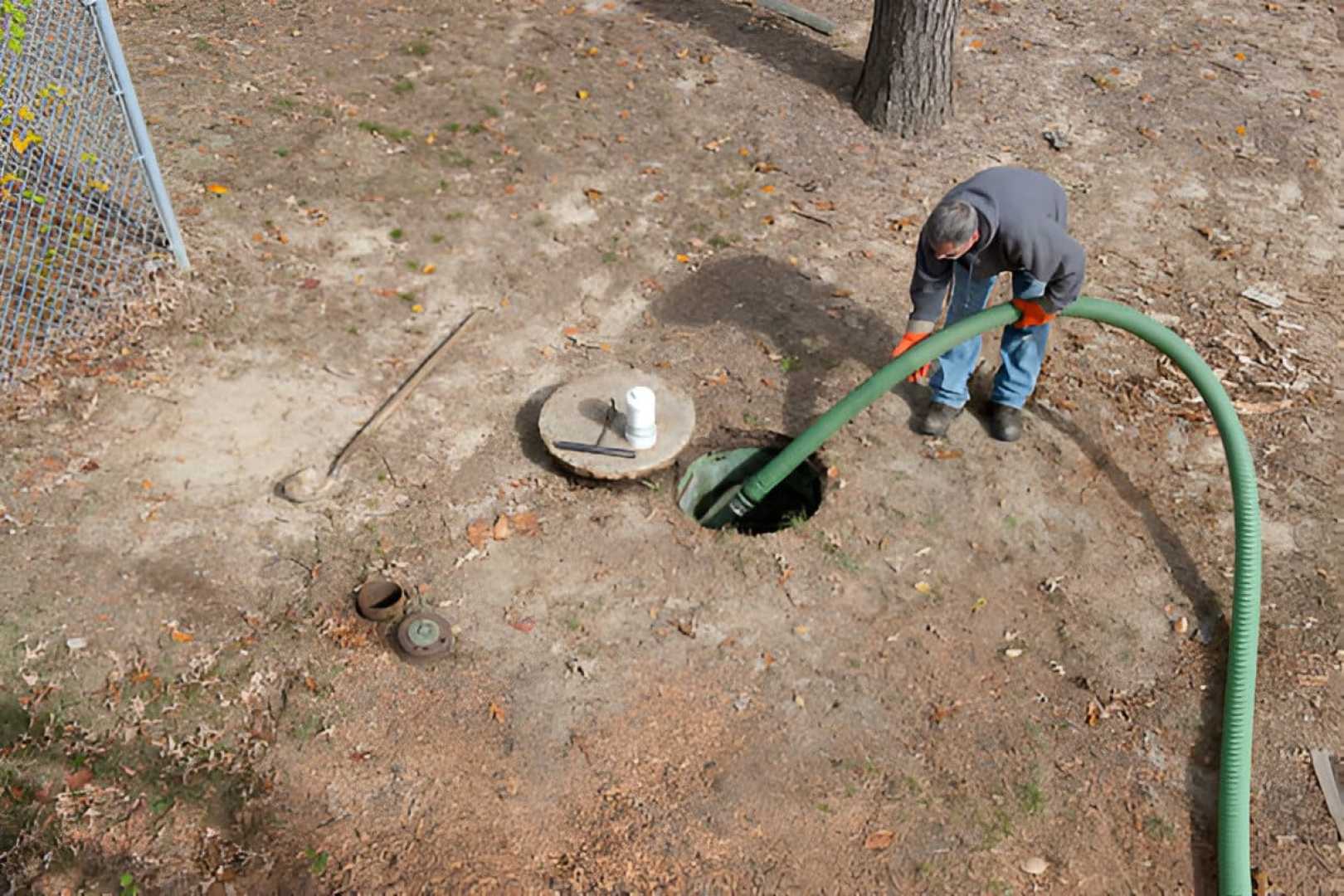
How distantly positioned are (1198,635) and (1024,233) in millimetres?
2089

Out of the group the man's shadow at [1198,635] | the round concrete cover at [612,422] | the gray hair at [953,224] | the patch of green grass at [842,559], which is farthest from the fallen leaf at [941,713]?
the gray hair at [953,224]

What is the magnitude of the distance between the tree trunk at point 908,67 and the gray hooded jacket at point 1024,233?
3.04 metres

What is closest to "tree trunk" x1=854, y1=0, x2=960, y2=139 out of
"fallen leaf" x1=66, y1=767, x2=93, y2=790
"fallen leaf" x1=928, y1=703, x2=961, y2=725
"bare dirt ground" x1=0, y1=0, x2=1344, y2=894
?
"bare dirt ground" x1=0, y1=0, x2=1344, y2=894

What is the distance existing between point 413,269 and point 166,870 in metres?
3.81

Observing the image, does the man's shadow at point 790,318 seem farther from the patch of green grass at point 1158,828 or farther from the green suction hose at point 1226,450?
the patch of green grass at point 1158,828

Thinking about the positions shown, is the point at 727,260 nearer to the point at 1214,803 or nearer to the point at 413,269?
the point at 413,269

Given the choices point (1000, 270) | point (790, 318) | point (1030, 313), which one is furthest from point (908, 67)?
point (1030, 313)

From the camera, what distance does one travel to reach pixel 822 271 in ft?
22.3

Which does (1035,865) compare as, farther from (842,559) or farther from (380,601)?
(380,601)

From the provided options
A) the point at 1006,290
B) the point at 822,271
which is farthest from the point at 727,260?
the point at 1006,290

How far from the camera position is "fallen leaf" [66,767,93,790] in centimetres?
415

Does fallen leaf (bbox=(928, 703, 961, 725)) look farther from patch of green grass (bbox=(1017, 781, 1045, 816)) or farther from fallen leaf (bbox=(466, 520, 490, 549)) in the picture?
fallen leaf (bbox=(466, 520, 490, 549))

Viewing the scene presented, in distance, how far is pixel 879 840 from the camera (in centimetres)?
420

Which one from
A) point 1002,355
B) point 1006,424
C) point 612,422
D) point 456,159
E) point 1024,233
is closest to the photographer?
point 1024,233
